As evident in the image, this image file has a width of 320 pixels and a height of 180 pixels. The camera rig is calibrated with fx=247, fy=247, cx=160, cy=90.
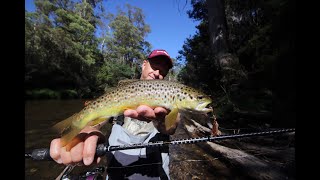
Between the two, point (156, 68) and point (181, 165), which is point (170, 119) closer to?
point (156, 68)

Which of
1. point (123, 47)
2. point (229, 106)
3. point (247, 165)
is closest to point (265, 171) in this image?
point (247, 165)

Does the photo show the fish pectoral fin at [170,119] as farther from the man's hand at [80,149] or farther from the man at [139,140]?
the man's hand at [80,149]

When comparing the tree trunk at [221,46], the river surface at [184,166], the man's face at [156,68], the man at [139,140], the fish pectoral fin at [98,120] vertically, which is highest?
the tree trunk at [221,46]

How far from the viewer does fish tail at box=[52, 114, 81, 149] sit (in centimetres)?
203

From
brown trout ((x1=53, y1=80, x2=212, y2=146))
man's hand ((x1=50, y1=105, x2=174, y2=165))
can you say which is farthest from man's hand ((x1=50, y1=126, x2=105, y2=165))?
brown trout ((x1=53, y1=80, x2=212, y2=146))

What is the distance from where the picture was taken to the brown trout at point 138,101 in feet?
7.58

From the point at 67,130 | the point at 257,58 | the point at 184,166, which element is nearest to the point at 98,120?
the point at 67,130

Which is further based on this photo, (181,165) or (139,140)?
(181,165)

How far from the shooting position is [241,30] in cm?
1552

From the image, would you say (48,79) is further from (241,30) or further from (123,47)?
(123,47)

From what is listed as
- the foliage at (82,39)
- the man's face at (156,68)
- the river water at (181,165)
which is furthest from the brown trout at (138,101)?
the foliage at (82,39)

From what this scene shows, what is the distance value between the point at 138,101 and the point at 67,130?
0.71 meters

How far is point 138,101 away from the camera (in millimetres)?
2457

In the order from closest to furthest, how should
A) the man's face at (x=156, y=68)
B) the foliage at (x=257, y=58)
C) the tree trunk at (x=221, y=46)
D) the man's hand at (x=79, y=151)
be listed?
1. the man's hand at (x=79, y=151)
2. the man's face at (x=156, y=68)
3. the foliage at (x=257, y=58)
4. the tree trunk at (x=221, y=46)
